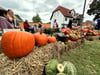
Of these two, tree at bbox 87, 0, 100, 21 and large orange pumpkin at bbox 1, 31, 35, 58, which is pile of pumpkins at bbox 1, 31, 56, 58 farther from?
tree at bbox 87, 0, 100, 21

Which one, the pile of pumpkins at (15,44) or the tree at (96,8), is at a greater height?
the tree at (96,8)

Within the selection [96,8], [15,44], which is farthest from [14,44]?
[96,8]

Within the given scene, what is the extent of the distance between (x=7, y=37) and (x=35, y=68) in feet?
2.36

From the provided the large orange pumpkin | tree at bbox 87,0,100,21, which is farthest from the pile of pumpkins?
tree at bbox 87,0,100,21

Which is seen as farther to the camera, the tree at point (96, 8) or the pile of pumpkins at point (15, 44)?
the tree at point (96, 8)

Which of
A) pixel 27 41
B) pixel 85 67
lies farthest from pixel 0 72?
pixel 85 67

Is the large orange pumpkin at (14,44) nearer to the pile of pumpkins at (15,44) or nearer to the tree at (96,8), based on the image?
the pile of pumpkins at (15,44)

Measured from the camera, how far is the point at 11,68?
1.02m

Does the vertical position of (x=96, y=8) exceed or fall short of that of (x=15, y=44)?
it exceeds it

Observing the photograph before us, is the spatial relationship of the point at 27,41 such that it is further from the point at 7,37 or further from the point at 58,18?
the point at 58,18

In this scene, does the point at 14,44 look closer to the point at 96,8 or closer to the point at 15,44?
the point at 15,44

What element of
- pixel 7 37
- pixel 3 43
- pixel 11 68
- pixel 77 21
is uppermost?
pixel 77 21

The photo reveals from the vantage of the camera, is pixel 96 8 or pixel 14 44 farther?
pixel 96 8

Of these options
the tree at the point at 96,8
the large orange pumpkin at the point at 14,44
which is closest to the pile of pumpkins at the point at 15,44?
the large orange pumpkin at the point at 14,44
